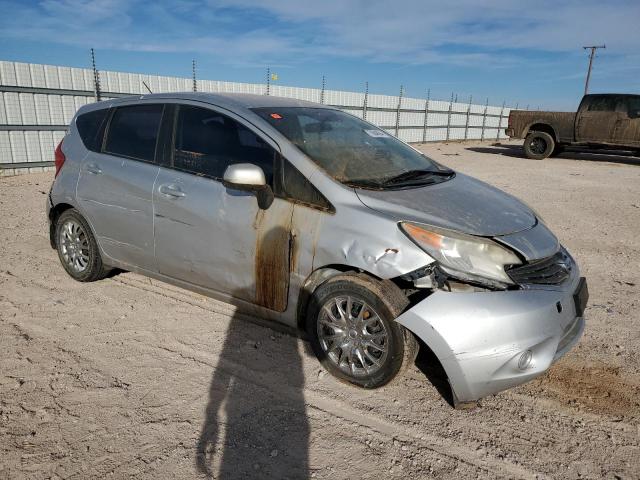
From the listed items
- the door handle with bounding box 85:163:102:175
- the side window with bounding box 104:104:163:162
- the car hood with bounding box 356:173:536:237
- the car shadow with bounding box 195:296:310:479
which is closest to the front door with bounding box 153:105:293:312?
the side window with bounding box 104:104:163:162

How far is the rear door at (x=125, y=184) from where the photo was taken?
12.0 ft

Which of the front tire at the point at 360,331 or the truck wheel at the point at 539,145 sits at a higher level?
the front tire at the point at 360,331

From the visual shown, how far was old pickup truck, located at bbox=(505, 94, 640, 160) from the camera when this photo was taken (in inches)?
589

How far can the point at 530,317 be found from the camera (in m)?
2.41

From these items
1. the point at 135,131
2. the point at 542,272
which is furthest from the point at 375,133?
the point at 135,131

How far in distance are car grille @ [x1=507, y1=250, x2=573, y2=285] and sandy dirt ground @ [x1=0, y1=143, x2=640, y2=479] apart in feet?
2.41

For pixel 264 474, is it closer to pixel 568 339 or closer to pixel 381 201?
pixel 381 201

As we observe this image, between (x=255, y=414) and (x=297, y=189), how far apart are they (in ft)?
4.39

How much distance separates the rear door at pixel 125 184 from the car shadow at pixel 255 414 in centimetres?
114

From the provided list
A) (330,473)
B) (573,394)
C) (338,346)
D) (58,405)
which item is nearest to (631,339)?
(573,394)

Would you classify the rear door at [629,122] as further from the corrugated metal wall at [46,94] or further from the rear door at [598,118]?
the corrugated metal wall at [46,94]

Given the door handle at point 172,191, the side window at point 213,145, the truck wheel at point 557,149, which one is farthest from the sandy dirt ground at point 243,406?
the truck wheel at point 557,149

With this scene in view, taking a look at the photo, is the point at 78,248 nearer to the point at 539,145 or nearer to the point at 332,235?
the point at 332,235

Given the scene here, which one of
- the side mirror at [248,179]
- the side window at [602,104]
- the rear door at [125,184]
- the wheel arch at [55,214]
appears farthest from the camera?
the side window at [602,104]
